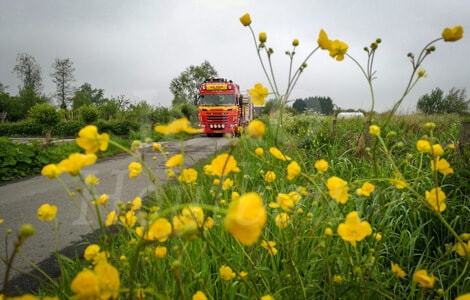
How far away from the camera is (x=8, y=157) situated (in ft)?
16.6

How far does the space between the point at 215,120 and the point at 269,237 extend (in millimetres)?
11802

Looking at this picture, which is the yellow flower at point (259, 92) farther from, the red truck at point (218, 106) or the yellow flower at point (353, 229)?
the red truck at point (218, 106)

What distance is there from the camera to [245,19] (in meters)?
1.19

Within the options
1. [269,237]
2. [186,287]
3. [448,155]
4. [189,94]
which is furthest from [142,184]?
[189,94]

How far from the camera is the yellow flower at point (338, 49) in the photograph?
3.45 ft

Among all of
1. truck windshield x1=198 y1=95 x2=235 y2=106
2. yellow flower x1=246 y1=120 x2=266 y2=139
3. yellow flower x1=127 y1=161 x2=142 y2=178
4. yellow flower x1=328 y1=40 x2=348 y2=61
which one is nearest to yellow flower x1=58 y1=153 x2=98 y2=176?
yellow flower x1=246 y1=120 x2=266 y2=139

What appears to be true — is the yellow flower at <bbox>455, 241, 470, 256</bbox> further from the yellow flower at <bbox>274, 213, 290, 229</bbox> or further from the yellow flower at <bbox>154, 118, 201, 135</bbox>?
the yellow flower at <bbox>154, 118, 201, 135</bbox>

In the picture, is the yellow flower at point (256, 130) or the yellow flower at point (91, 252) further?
the yellow flower at point (91, 252)

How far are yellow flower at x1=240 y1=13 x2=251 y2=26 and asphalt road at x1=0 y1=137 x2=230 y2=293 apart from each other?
0.63 meters

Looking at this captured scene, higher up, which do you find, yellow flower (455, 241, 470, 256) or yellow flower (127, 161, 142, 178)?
yellow flower (127, 161, 142, 178)

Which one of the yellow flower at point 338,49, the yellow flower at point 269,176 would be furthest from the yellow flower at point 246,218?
the yellow flower at point 269,176

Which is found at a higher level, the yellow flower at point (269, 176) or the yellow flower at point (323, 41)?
the yellow flower at point (323, 41)

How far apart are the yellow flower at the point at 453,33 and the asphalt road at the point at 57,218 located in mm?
1034

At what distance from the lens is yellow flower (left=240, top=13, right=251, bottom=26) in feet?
3.89
